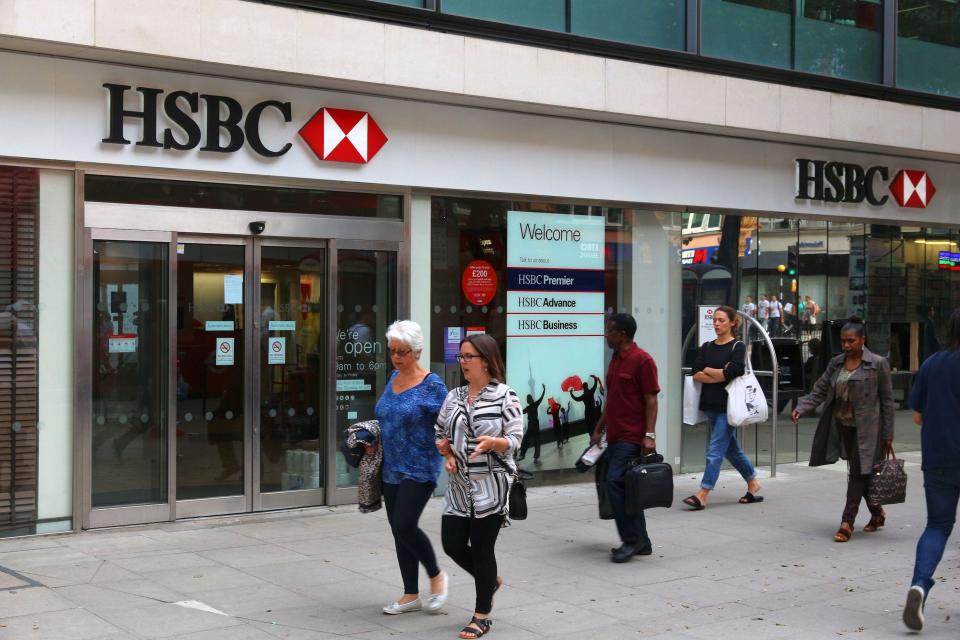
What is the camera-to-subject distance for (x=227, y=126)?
374 inches

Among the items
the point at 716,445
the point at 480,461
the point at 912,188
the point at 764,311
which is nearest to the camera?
the point at 480,461

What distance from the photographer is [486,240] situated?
446 inches

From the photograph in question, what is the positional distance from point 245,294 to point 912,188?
933 cm

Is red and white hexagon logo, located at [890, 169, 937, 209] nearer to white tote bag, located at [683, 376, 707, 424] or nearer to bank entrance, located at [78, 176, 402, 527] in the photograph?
white tote bag, located at [683, 376, 707, 424]

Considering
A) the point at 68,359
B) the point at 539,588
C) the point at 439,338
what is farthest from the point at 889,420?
the point at 68,359

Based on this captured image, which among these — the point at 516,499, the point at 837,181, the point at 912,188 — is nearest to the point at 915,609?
the point at 516,499

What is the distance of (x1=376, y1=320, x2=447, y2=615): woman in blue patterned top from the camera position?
642cm

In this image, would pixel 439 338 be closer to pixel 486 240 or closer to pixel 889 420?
pixel 486 240

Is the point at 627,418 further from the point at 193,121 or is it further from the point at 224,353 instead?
the point at 193,121

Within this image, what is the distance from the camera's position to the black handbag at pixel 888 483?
8.73 meters

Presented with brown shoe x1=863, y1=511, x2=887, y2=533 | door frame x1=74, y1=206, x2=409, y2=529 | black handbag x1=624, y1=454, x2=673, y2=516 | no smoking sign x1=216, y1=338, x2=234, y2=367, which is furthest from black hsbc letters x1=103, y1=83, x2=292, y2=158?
brown shoe x1=863, y1=511, x2=887, y2=533

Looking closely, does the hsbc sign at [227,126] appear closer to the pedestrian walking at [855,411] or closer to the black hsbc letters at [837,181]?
the pedestrian walking at [855,411]

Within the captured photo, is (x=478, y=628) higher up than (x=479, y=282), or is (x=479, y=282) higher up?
(x=479, y=282)

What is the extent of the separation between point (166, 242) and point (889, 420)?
5.96 metres
